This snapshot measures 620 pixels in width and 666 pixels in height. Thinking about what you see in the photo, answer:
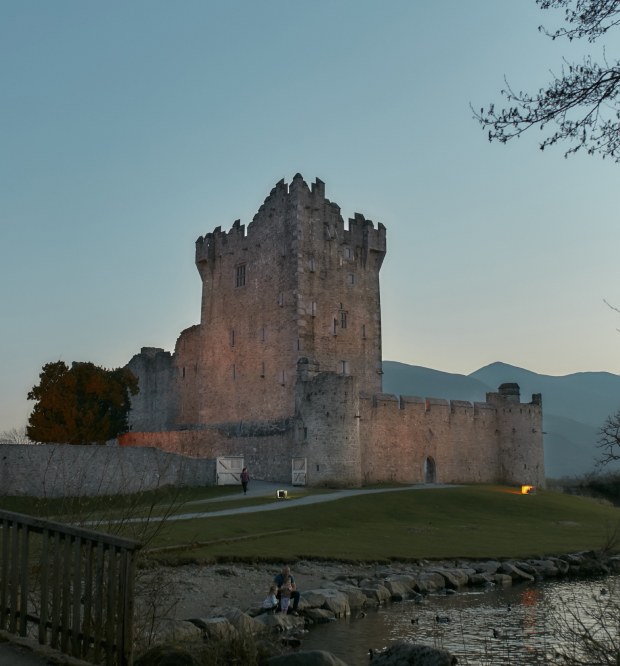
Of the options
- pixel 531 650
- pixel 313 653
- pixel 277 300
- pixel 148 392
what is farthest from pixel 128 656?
pixel 148 392

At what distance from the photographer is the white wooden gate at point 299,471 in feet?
140

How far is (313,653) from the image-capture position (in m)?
10.3

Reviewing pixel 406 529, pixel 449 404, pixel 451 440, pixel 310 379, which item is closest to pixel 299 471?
pixel 310 379

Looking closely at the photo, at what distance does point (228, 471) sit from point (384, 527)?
16.9 m

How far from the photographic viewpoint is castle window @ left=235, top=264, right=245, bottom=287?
53844mm

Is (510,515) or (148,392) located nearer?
(510,515)

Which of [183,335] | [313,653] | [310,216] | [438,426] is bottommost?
[313,653]

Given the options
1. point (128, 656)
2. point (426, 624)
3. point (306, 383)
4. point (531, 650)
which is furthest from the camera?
point (306, 383)

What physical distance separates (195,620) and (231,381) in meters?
39.0

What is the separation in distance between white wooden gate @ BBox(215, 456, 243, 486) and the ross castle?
0.57 feet

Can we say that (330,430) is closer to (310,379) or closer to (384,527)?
(310,379)

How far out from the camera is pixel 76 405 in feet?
160

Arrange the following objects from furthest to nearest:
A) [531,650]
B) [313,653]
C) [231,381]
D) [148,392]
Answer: [148,392] < [231,381] < [531,650] < [313,653]

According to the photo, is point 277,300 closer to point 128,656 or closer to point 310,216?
point 310,216
